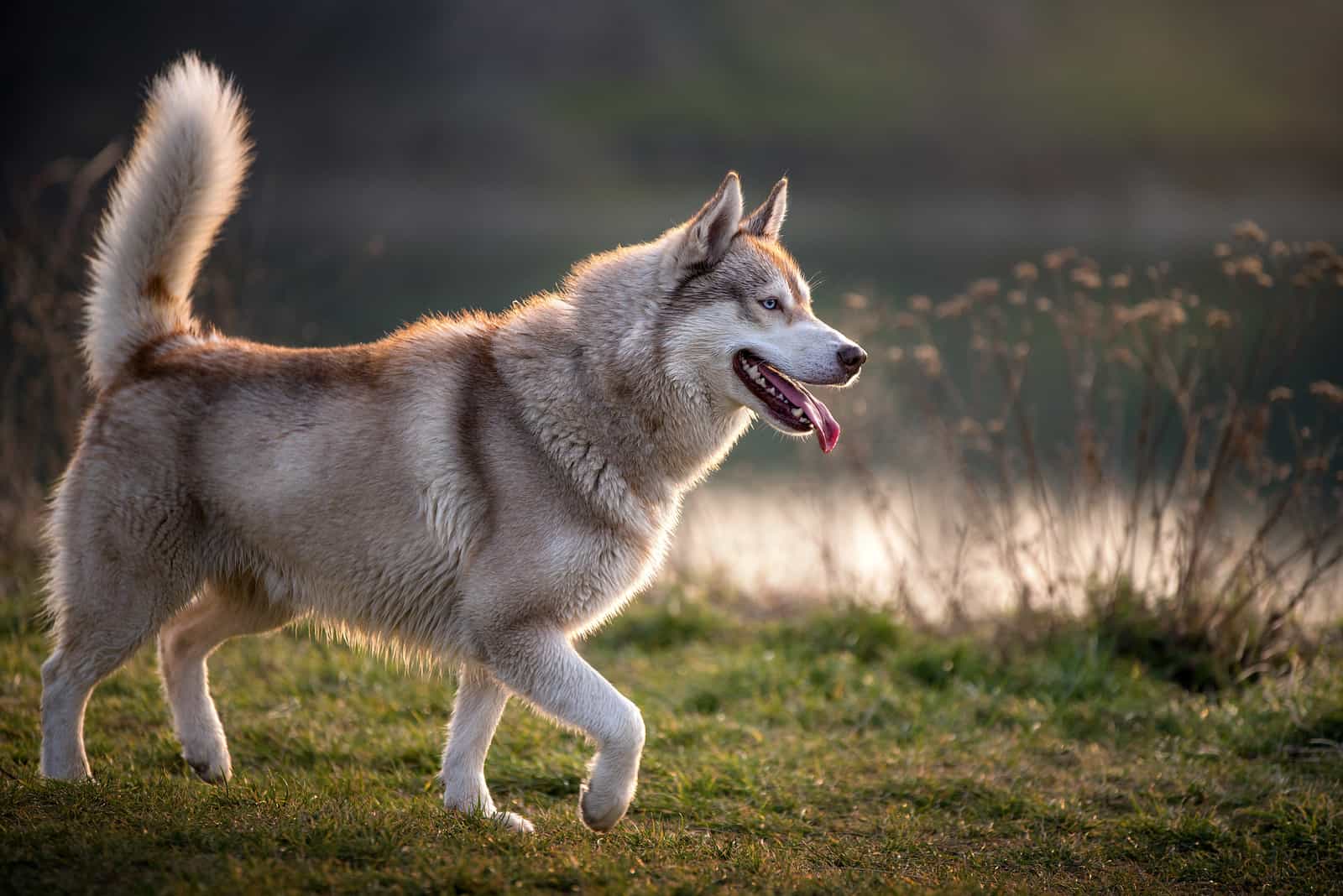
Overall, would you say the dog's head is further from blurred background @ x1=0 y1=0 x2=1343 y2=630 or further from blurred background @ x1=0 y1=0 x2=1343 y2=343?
blurred background @ x1=0 y1=0 x2=1343 y2=343

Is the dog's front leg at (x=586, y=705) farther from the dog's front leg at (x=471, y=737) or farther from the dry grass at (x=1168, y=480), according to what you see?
the dry grass at (x=1168, y=480)

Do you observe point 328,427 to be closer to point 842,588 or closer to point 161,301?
point 161,301

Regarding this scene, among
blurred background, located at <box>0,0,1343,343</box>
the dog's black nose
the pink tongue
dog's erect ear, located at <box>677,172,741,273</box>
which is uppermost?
blurred background, located at <box>0,0,1343,343</box>

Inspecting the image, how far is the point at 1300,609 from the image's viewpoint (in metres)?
7.82

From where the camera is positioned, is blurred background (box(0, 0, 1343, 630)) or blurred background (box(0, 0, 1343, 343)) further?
blurred background (box(0, 0, 1343, 343))

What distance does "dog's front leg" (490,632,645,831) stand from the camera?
14.8ft

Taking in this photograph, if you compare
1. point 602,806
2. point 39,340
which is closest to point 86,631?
point 602,806

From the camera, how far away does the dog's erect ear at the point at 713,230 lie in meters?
Answer: 4.82

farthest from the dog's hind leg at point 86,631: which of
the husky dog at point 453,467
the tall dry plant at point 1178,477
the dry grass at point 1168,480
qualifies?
the tall dry plant at point 1178,477

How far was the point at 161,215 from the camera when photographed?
5.32 meters

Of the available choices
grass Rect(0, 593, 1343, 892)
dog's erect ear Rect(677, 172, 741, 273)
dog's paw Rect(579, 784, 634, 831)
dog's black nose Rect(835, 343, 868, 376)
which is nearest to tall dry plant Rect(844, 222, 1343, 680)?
grass Rect(0, 593, 1343, 892)

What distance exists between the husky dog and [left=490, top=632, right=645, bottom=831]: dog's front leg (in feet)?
0.08

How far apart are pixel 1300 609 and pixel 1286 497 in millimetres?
1088

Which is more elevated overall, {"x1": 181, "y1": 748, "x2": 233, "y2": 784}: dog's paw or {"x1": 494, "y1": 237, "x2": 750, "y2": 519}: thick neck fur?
{"x1": 494, "y1": 237, "x2": 750, "y2": 519}: thick neck fur
